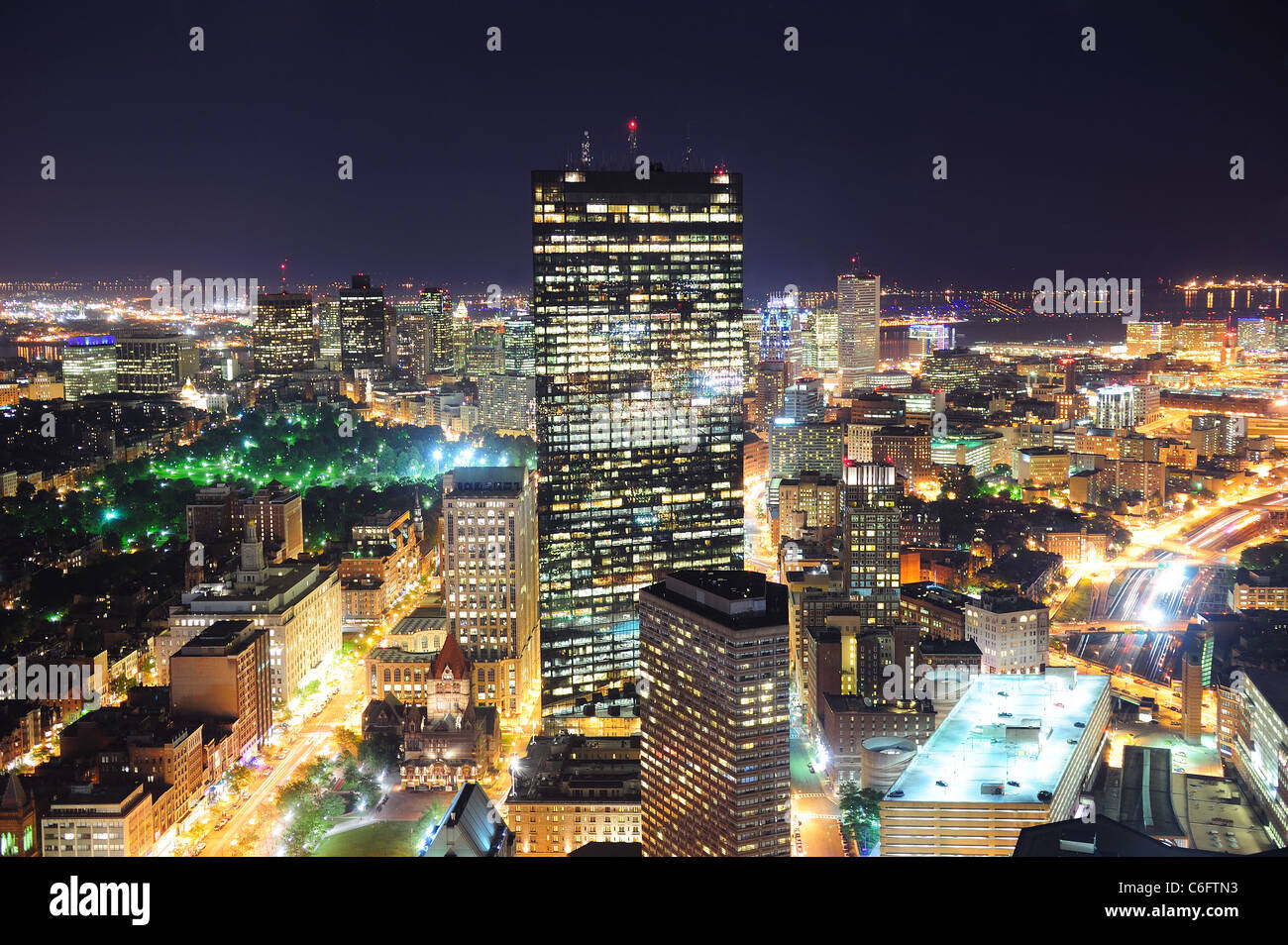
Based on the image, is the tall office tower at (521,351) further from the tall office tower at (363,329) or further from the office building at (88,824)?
the office building at (88,824)

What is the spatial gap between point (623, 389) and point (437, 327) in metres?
24.9

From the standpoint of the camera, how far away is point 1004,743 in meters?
8.35

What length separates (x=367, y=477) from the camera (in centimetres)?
2361

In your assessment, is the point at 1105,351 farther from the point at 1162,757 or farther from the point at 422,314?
the point at 1162,757

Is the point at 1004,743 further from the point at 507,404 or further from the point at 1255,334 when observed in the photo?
the point at 1255,334

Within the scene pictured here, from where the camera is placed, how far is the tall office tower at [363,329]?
3391cm

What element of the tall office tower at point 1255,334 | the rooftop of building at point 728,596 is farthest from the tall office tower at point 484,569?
the tall office tower at point 1255,334

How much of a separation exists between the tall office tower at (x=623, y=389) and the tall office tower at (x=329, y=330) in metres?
23.1

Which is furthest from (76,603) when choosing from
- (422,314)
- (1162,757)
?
(422,314)

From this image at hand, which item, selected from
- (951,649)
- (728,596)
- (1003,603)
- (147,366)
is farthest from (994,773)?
(147,366)

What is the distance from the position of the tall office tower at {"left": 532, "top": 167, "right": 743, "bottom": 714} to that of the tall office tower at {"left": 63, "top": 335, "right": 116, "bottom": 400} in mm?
21264

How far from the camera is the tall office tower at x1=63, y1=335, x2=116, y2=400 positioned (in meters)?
30.2

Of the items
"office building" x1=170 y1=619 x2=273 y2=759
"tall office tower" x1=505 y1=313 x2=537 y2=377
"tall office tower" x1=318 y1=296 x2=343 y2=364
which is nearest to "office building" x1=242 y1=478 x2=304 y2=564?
"office building" x1=170 y1=619 x2=273 y2=759

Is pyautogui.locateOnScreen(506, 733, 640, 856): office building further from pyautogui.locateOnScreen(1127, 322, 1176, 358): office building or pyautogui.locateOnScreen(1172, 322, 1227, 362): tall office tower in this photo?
pyautogui.locateOnScreen(1127, 322, 1176, 358): office building
